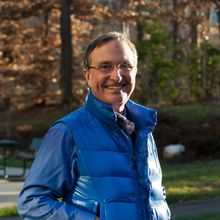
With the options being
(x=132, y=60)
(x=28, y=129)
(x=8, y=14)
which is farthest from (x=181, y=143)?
(x=132, y=60)

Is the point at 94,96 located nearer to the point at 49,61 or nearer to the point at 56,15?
the point at 49,61

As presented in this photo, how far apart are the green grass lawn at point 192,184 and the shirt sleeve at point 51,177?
8446 mm

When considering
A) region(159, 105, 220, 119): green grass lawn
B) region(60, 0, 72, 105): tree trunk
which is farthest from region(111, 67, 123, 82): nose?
region(60, 0, 72, 105): tree trunk

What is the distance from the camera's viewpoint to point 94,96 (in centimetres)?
349

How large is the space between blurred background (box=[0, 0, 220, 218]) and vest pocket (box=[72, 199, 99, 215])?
17.1m

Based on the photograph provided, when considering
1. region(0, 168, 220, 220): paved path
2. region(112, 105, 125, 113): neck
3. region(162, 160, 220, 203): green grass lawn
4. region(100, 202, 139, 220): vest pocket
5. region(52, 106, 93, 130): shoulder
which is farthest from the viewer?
region(162, 160, 220, 203): green grass lawn

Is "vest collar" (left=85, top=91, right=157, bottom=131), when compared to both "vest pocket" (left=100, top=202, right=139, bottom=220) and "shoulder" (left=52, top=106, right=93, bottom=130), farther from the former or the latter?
"vest pocket" (left=100, top=202, right=139, bottom=220)

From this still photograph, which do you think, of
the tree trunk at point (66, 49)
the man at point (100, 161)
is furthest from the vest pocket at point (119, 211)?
the tree trunk at point (66, 49)

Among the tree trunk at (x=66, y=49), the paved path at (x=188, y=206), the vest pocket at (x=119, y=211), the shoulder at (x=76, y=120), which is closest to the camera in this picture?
the vest pocket at (x=119, y=211)

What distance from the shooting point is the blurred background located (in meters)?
23.2

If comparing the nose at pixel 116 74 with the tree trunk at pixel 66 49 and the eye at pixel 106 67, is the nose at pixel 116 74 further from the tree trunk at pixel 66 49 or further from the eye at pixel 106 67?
the tree trunk at pixel 66 49

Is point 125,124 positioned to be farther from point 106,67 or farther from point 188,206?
point 188,206

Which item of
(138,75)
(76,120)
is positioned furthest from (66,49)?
(76,120)

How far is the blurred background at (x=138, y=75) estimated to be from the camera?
23219mm
